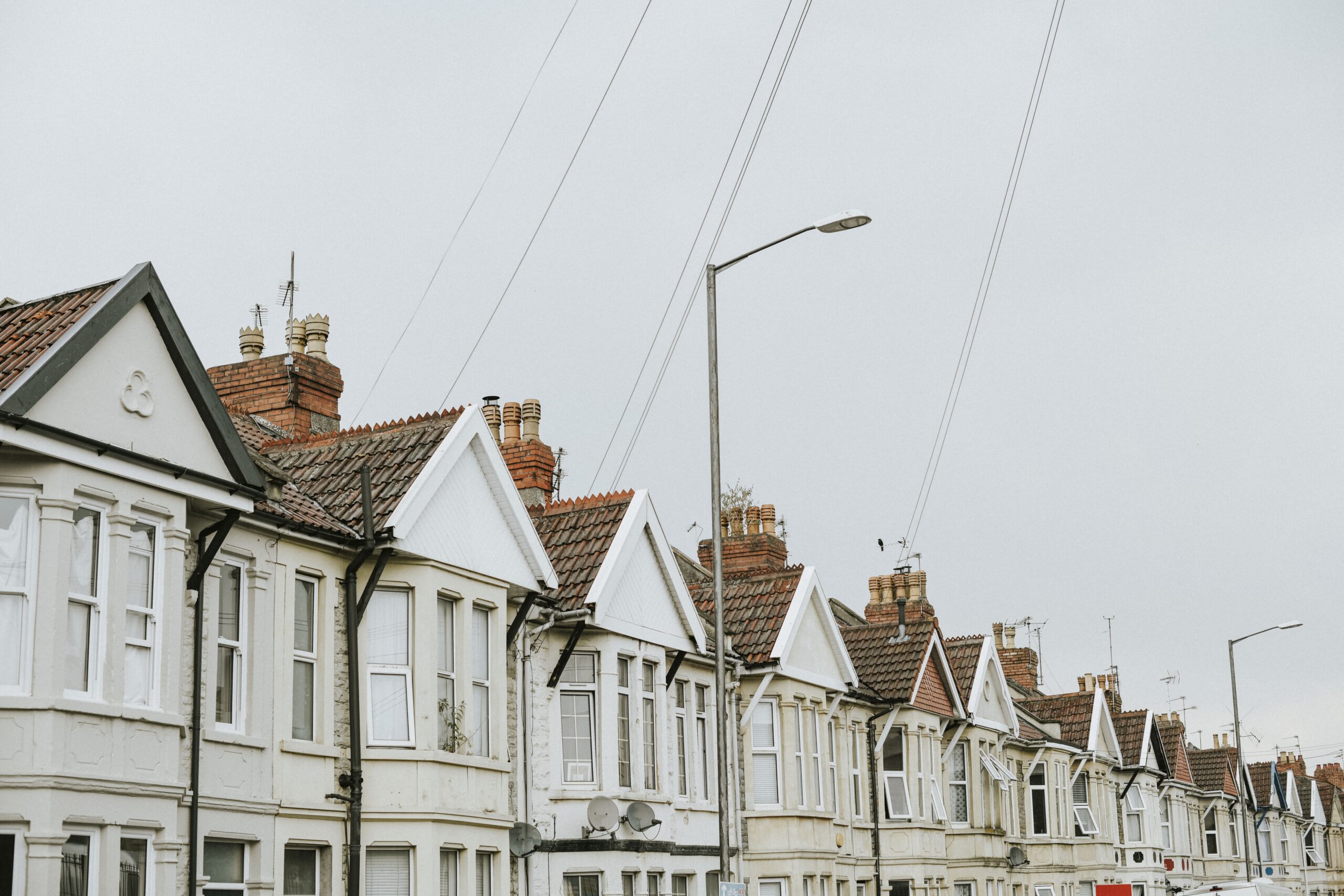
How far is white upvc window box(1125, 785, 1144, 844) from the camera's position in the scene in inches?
2037

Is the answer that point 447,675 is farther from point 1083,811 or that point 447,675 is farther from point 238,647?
point 1083,811

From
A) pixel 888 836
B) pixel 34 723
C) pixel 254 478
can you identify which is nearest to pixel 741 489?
pixel 888 836

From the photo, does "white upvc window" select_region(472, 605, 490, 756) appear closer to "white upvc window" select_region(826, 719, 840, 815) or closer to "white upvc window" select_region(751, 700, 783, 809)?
"white upvc window" select_region(751, 700, 783, 809)

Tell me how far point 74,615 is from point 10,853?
207 centimetres

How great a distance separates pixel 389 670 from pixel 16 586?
562cm

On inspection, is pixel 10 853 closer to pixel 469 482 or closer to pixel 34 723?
pixel 34 723

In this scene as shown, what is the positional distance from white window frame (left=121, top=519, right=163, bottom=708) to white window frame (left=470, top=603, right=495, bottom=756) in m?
5.41

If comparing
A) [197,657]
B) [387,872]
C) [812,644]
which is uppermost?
[812,644]

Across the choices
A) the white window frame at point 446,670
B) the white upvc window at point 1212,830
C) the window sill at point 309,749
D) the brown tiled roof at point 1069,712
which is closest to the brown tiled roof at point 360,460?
the white window frame at point 446,670

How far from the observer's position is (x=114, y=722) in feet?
46.5

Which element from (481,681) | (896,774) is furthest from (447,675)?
(896,774)

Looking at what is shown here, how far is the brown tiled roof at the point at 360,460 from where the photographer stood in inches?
752

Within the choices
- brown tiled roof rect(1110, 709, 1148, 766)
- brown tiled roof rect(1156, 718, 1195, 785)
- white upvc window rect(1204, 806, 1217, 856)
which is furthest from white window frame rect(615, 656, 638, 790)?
white upvc window rect(1204, 806, 1217, 856)

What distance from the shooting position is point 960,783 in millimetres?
36188
